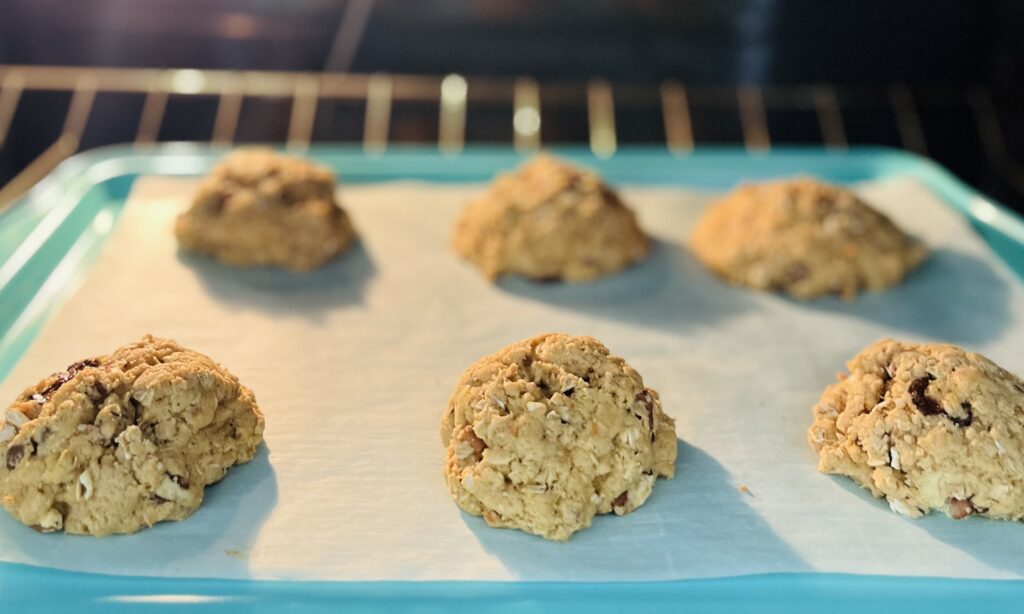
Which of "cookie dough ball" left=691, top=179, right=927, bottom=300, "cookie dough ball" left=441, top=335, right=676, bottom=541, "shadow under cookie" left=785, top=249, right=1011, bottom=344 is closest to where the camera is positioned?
"cookie dough ball" left=441, top=335, right=676, bottom=541

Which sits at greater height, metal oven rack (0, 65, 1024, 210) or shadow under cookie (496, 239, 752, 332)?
shadow under cookie (496, 239, 752, 332)

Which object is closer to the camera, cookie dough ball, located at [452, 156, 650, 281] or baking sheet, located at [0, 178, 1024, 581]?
baking sheet, located at [0, 178, 1024, 581]

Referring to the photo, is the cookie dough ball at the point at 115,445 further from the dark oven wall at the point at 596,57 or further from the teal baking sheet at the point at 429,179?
the dark oven wall at the point at 596,57

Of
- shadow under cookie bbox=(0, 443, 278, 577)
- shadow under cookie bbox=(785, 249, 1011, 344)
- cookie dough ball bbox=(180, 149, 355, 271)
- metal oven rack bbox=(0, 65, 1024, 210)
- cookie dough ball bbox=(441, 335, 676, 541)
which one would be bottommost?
metal oven rack bbox=(0, 65, 1024, 210)

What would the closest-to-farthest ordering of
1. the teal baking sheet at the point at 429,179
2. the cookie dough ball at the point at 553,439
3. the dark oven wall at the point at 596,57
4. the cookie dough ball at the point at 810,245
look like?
1. the teal baking sheet at the point at 429,179
2. the cookie dough ball at the point at 553,439
3. the cookie dough ball at the point at 810,245
4. the dark oven wall at the point at 596,57

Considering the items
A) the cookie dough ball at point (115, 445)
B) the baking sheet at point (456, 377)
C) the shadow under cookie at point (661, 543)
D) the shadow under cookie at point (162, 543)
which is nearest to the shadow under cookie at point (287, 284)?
the baking sheet at point (456, 377)

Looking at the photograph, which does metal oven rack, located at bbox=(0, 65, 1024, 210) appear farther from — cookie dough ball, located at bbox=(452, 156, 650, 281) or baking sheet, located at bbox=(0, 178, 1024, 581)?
cookie dough ball, located at bbox=(452, 156, 650, 281)

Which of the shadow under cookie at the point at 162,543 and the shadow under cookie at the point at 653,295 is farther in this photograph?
the shadow under cookie at the point at 653,295

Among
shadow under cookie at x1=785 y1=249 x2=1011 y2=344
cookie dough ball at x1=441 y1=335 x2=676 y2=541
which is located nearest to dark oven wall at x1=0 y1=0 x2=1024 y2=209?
shadow under cookie at x1=785 y1=249 x2=1011 y2=344
